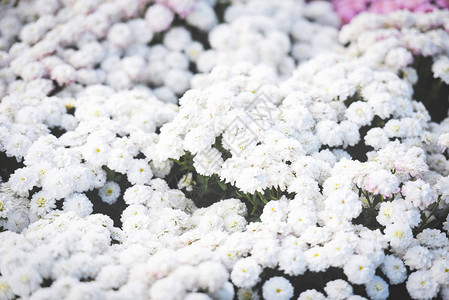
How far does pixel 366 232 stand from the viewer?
114 inches

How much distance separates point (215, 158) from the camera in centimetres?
329

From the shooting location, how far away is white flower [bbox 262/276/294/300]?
8.55 ft

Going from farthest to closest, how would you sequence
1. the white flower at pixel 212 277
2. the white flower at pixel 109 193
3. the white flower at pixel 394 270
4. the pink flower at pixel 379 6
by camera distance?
1. the pink flower at pixel 379 6
2. the white flower at pixel 109 193
3. the white flower at pixel 394 270
4. the white flower at pixel 212 277

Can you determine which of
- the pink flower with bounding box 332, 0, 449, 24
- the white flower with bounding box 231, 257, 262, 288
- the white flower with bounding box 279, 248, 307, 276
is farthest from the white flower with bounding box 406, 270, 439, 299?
the pink flower with bounding box 332, 0, 449, 24

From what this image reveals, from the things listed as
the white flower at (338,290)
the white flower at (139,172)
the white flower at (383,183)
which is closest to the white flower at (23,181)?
the white flower at (139,172)

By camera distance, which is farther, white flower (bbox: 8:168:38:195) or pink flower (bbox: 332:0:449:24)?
pink flower (bbox: 332:0:449:24)

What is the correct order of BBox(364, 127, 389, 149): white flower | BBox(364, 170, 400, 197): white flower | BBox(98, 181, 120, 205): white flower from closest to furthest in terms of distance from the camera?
BBox(364, 170, 400, 197): white flower
BBox(98, 181, 120, 205): white flower
BBox(364, 127, 389, 149): white flower

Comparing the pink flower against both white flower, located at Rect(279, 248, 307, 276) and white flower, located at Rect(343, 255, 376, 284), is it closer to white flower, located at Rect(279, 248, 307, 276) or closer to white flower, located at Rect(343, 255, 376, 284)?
white flower, located at Rect(343, 255, 376, 284)

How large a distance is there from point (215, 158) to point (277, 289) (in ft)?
3.64

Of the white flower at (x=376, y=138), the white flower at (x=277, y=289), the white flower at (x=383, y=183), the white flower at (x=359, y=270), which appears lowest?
the white flower at (x=277, y=289)

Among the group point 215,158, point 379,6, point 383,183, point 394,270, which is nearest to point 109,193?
point 215,158

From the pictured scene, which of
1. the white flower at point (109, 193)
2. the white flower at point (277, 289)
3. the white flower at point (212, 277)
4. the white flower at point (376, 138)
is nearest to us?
the white flower at point (212, 277)

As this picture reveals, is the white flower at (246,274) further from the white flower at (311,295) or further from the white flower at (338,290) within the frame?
the white flower at (338,290)

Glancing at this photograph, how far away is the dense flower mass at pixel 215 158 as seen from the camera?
2668mm
